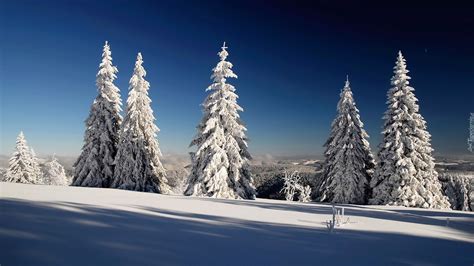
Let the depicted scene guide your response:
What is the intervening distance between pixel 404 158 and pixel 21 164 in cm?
4534

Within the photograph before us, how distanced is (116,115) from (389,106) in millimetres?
25501

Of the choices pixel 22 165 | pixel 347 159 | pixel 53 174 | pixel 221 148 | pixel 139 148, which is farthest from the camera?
pixel 53 174

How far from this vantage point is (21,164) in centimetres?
4225

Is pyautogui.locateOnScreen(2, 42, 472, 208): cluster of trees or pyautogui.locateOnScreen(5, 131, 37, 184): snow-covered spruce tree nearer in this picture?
pyautogui.locateOnScreen(2, 42, 472, 208): cluster of trees

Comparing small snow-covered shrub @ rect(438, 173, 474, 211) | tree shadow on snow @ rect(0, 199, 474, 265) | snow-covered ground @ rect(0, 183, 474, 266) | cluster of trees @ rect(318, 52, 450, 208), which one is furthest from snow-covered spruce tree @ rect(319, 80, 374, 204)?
small snow-covered shrub @ rect(438, 173, 474, 211)

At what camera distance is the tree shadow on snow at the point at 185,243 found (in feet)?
16.9

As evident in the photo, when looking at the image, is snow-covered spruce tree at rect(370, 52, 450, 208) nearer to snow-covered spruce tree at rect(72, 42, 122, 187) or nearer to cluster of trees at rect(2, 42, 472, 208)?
cluster of trees at rect(2, 42, 472, 208)

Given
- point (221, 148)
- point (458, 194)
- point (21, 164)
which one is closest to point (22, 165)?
point (21, 164)

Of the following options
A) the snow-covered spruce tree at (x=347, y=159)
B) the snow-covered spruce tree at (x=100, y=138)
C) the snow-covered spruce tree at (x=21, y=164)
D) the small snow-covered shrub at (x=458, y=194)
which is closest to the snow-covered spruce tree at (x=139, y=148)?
the snow-covered spruce tree at (x=100, y=138)

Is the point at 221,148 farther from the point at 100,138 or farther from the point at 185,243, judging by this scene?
the point at 185,243

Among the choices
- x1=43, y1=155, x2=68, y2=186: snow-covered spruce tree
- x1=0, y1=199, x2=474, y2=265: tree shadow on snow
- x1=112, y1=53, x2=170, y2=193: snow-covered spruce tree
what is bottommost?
x1=43, y1=155, x2=68, y2=186: snow-covered spruce tree

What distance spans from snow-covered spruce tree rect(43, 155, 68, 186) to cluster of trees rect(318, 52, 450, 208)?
51745mm

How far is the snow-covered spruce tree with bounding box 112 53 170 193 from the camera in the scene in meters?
28.8

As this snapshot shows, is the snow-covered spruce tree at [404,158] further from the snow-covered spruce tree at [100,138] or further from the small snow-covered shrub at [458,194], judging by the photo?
the small snow-covered shrub at [458,194]
